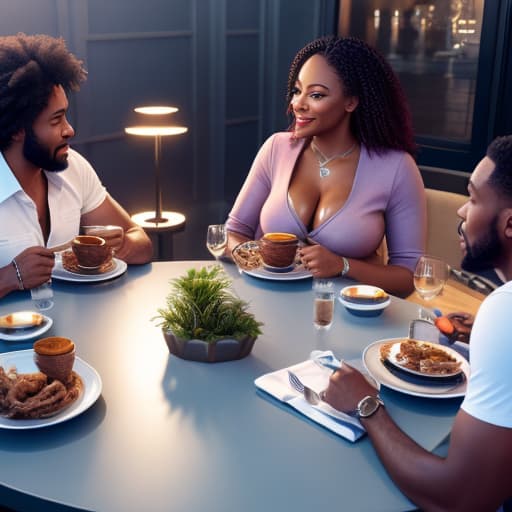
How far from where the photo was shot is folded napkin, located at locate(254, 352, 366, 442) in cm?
131

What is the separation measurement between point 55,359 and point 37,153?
1.01 meters

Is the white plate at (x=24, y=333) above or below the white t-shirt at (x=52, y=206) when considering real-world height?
below

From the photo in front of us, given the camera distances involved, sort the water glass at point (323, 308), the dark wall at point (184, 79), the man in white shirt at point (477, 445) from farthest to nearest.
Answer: the dark wall at point (184, 79)
the water glass at point (323, 308)
the man in white shirt at point (477, 445)

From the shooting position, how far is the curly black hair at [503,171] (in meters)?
1.36

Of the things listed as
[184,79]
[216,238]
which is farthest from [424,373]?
[184,79]

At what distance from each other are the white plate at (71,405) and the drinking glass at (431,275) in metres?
0.89

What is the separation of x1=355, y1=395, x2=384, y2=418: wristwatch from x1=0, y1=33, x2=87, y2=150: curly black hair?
1393mm

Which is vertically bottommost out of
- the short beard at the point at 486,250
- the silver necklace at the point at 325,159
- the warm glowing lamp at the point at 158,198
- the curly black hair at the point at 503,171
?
the warm glowing lamp at the point at 158,198

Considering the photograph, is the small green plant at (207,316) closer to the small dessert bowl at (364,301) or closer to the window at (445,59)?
the small dessert bowl at (364,301)

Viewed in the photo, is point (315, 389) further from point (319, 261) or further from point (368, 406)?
point (319, 261)

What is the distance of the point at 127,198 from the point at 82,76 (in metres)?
1.72

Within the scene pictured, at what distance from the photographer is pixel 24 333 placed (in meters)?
1.63

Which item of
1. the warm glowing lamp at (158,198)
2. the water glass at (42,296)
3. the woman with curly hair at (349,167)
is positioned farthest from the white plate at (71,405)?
the warm glowing lamp at (158,198)

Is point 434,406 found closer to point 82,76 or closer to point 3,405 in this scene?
point 3,405
